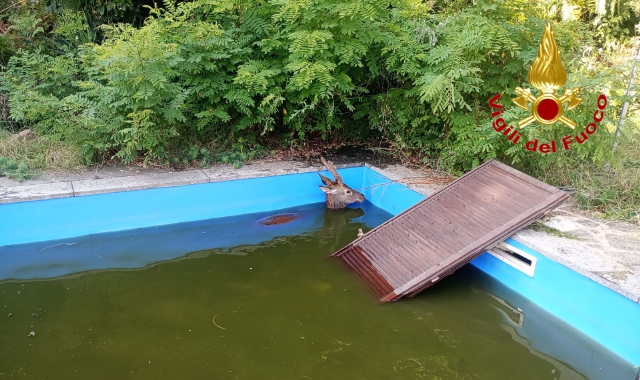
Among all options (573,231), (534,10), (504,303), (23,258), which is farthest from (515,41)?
(23,258)

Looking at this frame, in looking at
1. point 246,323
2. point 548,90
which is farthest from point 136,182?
point 548,90

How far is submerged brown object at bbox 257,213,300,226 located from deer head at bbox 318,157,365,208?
0.48m

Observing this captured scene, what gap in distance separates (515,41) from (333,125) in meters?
2.48

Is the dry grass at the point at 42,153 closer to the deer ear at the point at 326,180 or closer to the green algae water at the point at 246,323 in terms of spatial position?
the green algae water at the point at 246,323

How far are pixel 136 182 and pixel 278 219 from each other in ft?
4.88

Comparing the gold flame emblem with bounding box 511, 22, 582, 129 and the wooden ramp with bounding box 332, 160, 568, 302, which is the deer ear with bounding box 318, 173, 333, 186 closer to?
the wooden ramp with bounding box 332, 160, 568, 302

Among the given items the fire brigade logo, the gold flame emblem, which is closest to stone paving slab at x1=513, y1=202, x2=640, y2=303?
the fire brigade logo

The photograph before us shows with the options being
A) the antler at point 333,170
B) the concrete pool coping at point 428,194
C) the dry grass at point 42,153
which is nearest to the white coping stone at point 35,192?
the concrete pool coping at point 428,194

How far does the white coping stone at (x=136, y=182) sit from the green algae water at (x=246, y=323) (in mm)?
507

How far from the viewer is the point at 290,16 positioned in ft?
15.7

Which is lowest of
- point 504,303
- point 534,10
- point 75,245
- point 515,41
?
point 504,303

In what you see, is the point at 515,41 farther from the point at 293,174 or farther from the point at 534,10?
the point at 293,174

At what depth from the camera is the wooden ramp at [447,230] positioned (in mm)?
3680

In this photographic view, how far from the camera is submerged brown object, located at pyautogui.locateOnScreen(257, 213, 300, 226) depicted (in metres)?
4.93
